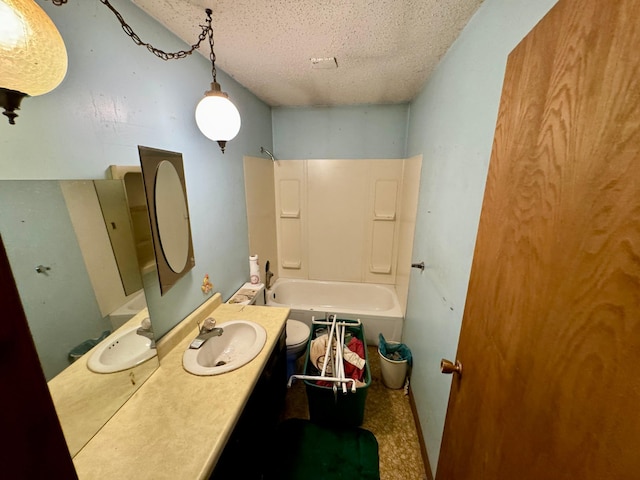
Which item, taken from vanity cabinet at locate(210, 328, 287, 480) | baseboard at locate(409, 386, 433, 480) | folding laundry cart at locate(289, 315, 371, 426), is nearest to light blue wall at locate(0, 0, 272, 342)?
vanity cabinet at locate(210, 328, 287, 480)

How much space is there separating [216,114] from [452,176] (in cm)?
126

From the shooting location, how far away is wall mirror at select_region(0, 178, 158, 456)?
621 mm

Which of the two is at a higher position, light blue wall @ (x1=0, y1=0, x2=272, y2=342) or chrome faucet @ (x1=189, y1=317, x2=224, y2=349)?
light blue wall @ (x1=0, y1=0, x2=272, y2=342)

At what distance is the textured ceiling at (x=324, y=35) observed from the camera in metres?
0.99

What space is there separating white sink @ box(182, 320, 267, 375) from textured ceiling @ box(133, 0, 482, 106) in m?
1.52

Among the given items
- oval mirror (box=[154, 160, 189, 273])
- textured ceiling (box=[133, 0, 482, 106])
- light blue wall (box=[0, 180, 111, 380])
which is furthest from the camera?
oval mirror (box=[154, 160, 189, 273])

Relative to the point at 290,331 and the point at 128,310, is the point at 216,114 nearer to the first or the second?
the point at 128,310

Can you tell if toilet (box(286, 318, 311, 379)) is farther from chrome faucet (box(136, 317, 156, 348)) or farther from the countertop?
chrome faucet (box(136, 317, 156, 348))

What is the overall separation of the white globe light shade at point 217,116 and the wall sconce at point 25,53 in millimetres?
606

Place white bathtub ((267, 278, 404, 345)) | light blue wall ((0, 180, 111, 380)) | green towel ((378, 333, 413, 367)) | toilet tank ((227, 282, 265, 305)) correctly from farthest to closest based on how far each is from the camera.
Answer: white bathtub ((267, 278, 404, 345)) → green towel ((378, 333, 413, 367)) → toilet tank ((227, 282, 265, 305)) → light blue wall ((0, 180, 111, 380))

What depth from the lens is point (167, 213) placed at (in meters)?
1.16

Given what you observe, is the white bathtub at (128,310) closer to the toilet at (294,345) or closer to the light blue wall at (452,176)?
the toilet at (294,345)

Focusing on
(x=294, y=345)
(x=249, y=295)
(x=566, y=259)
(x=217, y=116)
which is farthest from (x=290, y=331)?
(x=566, y=259)

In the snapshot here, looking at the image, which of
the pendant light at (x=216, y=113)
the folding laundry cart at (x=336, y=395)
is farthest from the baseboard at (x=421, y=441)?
the pendant light at (x=216, y=113)
